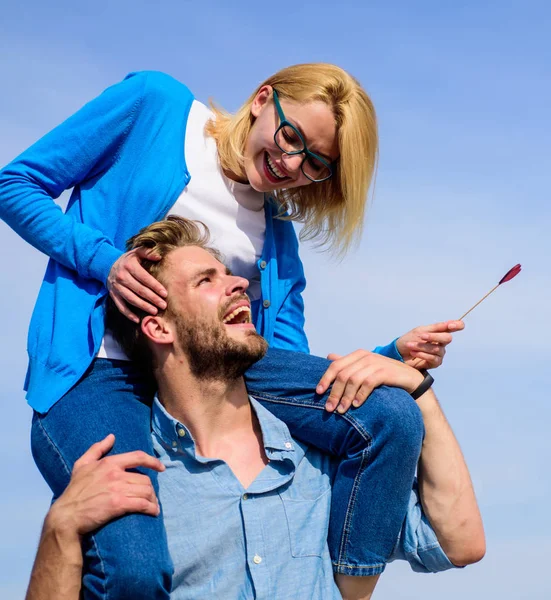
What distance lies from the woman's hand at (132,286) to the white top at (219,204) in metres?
0.55

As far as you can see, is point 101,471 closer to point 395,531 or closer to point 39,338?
point 39,338

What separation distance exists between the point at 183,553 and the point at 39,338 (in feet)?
3.95

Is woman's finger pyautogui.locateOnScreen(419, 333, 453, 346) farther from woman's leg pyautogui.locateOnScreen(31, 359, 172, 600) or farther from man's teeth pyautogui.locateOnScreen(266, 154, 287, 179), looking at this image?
woman's leg pyautogui.locateOnScreen(31, 359, 172, 600)

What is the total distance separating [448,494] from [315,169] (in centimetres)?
181

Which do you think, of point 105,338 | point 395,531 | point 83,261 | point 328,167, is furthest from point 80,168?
point 395,531

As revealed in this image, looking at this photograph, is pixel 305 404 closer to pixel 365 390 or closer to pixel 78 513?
pixel 365 390

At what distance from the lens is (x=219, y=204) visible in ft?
16.4

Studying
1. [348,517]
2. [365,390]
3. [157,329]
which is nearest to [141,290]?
[157,329]

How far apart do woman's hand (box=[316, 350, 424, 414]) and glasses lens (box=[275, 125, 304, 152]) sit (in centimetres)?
111

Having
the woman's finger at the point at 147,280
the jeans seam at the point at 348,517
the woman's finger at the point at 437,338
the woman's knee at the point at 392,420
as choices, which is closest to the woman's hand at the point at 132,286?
the woman's finger at the point at 147,280

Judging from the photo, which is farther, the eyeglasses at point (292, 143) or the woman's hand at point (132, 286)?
the eyeglasses at point (292, 143)

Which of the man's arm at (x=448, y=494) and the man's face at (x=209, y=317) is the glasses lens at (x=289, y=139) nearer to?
the man's face at (x=209, y=317)

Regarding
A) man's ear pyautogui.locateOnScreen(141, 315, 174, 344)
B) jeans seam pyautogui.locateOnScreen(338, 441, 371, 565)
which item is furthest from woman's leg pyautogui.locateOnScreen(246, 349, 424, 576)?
man's ear pyautogui.locateOnScreen(141, 315, 174, 344)

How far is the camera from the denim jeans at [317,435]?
4207 mm
